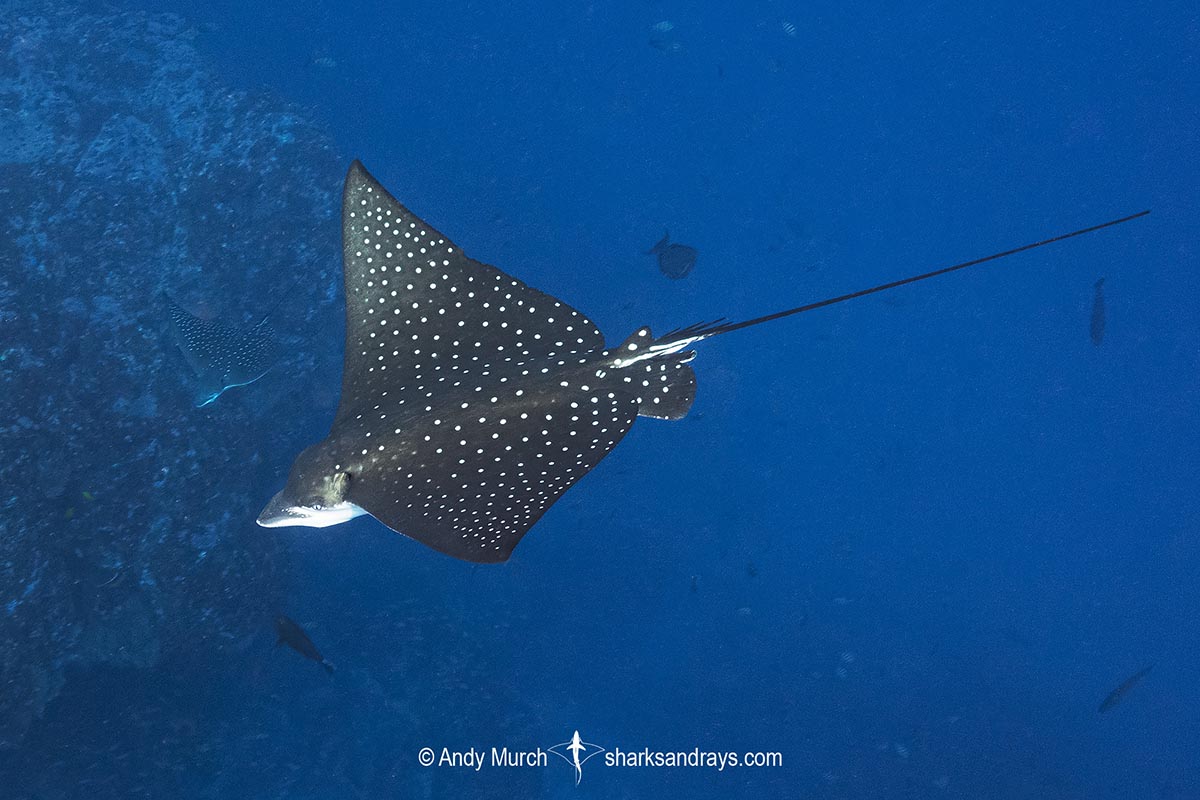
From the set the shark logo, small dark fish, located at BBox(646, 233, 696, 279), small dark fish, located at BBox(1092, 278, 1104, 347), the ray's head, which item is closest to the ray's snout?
the ray's head

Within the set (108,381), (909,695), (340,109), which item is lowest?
(909,695)

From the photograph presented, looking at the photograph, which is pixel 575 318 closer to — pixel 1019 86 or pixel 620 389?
pixel 620 389

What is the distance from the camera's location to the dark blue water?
6.24 metres

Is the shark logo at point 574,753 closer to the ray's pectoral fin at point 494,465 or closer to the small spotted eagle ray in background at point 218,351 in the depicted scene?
the ray's pectoral fin at point 494,465

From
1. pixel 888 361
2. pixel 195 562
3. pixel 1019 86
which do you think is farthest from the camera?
pixel 1019 86

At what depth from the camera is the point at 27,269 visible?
6.11 metres

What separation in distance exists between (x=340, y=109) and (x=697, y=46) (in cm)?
421

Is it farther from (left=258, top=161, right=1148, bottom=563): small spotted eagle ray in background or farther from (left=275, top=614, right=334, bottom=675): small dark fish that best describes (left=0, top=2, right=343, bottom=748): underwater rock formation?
(left=258, top=161, right=1148, bottom=563): small spotted eagle ray in background

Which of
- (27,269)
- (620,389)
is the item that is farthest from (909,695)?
(27,269)

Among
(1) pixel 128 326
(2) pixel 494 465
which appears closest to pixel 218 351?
(1) pixel 128 326

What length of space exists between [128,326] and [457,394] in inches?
180

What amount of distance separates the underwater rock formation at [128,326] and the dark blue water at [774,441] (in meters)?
0.14

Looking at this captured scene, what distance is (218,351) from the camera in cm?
559

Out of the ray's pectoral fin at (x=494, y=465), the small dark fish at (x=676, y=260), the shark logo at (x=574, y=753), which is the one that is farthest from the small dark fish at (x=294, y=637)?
the small dark fish at (x=676, y=260)
